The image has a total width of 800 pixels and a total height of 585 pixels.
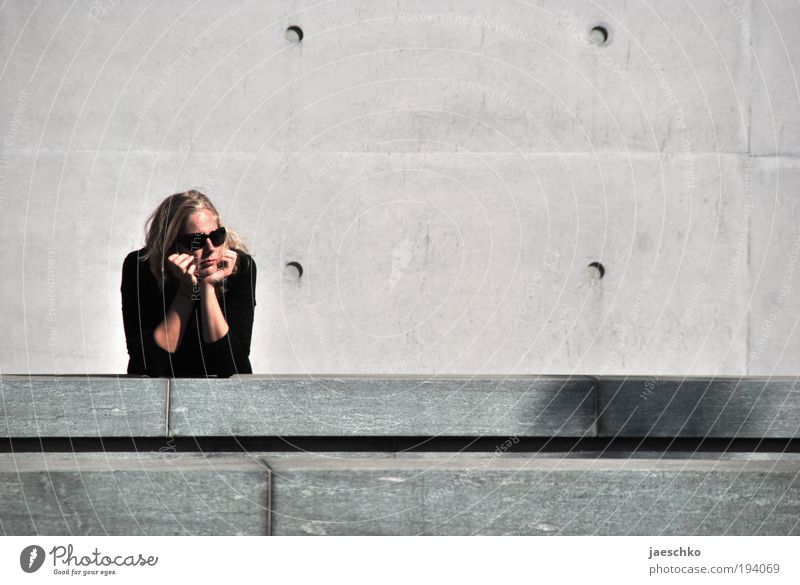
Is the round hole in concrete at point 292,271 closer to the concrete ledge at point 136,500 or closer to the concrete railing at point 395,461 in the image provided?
the concrete railing at point 395,461

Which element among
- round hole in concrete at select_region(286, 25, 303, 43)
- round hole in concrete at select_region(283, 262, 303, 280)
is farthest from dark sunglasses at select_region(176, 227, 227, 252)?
round hole in concrete at select_region(286, 25, 303, 43)

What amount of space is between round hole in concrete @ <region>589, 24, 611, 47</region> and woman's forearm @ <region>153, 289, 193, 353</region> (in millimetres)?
5256

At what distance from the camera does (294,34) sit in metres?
8.85

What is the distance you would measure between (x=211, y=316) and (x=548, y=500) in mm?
1735

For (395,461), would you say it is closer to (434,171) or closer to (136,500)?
(136,500)

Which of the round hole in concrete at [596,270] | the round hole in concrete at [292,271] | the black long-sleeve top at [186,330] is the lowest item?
the black long-sleeve top at [186,330]

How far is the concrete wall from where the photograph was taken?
882cm

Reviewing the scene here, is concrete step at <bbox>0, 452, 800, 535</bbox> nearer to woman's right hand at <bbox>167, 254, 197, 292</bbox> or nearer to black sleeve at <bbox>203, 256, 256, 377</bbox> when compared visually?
black sleeve at <bbox>203, 256, 256, 377</bbox>

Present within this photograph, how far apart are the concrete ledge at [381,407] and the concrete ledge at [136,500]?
35cm

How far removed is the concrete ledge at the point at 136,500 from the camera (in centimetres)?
407

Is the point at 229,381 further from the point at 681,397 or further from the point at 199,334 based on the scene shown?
the point at 681,397

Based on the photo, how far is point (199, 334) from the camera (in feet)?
16.1

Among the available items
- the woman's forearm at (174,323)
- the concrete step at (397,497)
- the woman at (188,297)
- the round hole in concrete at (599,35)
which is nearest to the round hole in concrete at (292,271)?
the round hole in concrete at (599,35)

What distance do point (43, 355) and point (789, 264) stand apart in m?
6.45
